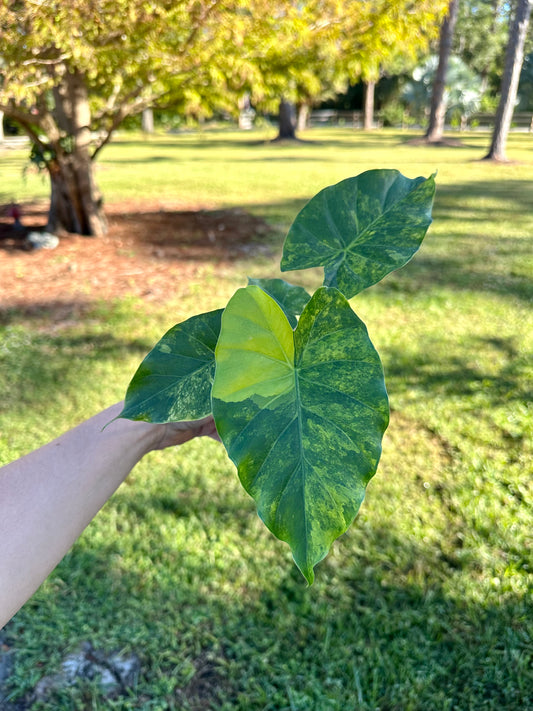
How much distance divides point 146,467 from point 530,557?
1.61m

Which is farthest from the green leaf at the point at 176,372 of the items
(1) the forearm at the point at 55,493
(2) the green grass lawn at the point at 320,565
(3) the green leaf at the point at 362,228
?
(2) the green grass lawn at the point at 320,565

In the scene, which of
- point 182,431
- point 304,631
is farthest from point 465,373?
point 182,431

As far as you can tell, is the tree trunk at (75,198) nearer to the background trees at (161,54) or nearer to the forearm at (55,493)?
the background trees at (161,54)

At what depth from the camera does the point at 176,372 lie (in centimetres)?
70

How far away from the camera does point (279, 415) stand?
58cm

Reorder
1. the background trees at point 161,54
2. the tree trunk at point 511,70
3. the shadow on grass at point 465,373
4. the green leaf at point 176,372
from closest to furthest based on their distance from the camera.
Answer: the green leaf at point 176,372
the shadow on grass at point 465,373
the background trees at point 161,54
the tree trunk at point 511,70

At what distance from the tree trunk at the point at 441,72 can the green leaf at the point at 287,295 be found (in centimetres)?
1471

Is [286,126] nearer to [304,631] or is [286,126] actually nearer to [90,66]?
[90,66]

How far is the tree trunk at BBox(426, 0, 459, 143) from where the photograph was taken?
13891mm

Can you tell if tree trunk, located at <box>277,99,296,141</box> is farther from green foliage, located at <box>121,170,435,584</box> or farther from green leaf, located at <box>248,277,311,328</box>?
green foliage, located at <box>121,170,435,584</box>

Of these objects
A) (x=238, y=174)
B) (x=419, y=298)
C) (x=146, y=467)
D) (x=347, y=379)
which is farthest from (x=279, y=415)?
(x=238, y=174)

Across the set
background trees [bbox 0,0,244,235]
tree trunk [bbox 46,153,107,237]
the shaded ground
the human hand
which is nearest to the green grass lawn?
the shaded ground

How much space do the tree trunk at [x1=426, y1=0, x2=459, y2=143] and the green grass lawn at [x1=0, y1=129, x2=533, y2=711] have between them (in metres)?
12.8

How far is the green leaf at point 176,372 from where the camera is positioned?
67 cm
